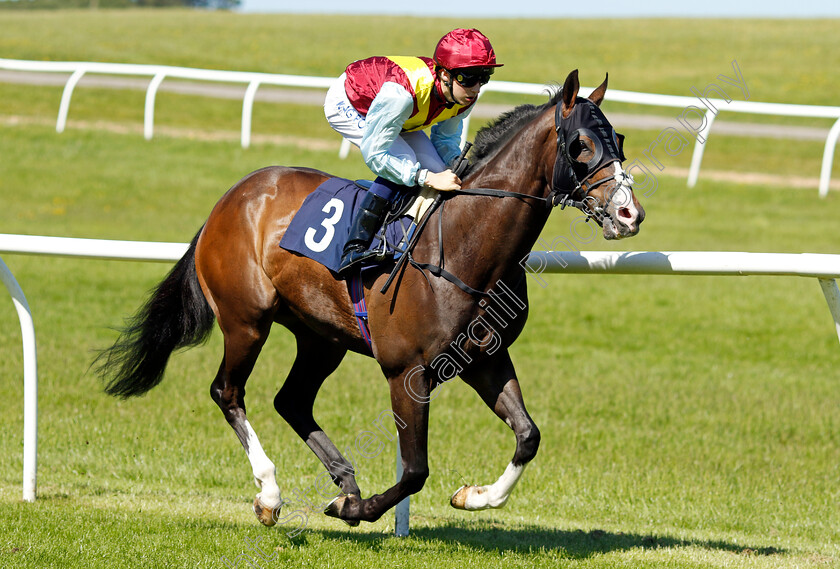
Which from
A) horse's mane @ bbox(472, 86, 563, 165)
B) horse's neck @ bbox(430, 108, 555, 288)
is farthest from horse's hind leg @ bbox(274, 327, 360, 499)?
horse's mane @ bbox(472, 86, 563, 165)

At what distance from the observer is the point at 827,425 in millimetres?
6875

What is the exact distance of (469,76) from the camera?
3768 mm

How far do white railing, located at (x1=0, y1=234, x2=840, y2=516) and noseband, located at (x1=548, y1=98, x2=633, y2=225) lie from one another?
52 centimetres

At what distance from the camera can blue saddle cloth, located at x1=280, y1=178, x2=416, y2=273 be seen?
3881 mm

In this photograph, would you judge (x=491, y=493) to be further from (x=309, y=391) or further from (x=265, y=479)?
(x=309, y=391)

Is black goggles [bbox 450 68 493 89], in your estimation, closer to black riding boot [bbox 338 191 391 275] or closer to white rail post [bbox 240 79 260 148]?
black riding boot [bbox 338 191 391 275]

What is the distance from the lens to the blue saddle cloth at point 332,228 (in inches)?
153

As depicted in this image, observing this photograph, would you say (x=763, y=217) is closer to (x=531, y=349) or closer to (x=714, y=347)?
(x=714, y=347)

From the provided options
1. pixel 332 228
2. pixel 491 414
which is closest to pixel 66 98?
pixel 491 414

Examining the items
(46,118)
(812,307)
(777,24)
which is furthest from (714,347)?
(777,24)

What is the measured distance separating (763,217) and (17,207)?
934 centimetres

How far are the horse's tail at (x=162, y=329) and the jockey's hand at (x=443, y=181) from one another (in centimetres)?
132

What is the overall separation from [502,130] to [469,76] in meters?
0.25

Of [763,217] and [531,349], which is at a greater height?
[763,217]
